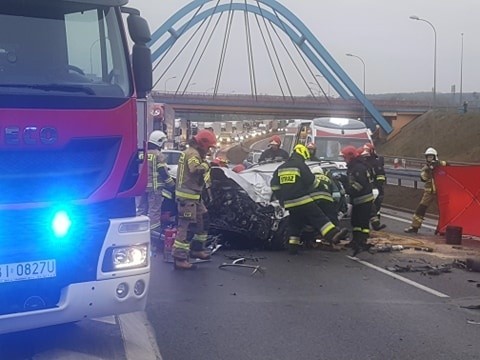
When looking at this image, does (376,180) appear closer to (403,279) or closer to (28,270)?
(403,279)

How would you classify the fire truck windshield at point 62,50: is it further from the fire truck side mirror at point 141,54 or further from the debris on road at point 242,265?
the debris on road at point 242,265

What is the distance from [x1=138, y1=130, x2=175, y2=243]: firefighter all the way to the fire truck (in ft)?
17.4

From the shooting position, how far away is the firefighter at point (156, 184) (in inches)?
451

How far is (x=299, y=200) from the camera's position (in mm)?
10641

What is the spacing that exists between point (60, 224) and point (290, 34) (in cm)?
6396

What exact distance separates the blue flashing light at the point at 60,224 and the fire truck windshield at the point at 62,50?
0.84 metres

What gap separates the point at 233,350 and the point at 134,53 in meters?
2.55

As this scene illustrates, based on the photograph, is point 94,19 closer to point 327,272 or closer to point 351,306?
point 351,306

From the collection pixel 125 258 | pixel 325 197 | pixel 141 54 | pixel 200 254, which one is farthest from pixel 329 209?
pixel 125 258

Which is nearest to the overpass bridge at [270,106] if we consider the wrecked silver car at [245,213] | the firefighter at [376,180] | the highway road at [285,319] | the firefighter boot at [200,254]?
the firefighter at [376,180]

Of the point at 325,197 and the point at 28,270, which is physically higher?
the point at 28,270

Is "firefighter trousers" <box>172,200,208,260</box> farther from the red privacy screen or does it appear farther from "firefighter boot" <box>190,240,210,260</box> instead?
the red privacy screen

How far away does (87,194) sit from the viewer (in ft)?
16.1

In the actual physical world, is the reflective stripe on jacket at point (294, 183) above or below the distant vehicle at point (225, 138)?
above
